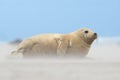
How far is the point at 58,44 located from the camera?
208 inches

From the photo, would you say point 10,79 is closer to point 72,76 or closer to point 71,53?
point 72,76

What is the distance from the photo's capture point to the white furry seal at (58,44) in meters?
5.19

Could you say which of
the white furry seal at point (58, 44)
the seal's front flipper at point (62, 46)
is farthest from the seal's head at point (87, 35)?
the seal's front flipper at point (62, 46)

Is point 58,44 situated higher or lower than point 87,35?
lower

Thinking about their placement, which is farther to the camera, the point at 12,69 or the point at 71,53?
the point at 71,53

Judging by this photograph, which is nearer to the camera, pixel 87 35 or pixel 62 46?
pixel 62 46

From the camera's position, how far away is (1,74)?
2.86m

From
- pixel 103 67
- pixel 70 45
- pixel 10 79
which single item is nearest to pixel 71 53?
pixel 70 45

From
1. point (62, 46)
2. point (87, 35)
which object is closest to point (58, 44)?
point (62, 46)

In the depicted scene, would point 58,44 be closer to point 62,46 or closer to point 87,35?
point 62,46

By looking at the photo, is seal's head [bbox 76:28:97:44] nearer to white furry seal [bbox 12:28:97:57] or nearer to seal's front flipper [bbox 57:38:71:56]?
white furry seal [bbox 12:28:97:57]

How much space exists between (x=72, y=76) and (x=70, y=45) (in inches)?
98.9

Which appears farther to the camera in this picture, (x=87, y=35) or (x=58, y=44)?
(x=87, y=35)

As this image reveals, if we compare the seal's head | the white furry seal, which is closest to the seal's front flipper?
the white furry seal
